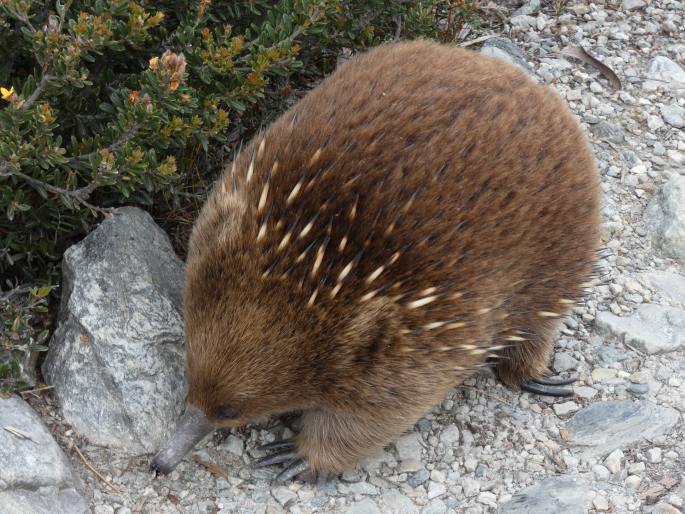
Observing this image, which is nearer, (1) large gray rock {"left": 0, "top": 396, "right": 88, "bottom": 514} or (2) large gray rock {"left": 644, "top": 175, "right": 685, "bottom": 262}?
(1) large gray rock {"left": 0, "top": 396, "right": 88, "bottom": 514}

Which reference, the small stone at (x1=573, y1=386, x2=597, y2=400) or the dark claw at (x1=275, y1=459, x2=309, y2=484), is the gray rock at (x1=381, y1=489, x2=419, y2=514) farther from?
the small stone at (x1=573, y1=386, x2=597, y2=400)

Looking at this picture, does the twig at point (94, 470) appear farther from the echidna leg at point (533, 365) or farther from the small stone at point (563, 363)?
the small stone at point (563, 363)

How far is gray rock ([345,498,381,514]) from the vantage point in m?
3.00

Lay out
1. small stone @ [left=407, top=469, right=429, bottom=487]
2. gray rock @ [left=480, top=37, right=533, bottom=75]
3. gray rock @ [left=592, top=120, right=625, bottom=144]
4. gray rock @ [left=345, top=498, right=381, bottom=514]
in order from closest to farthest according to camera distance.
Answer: gray rock @ [left=345, top=498, right=381, bottom=514] → small stone @ [left=407, top=469, right=429, bottom=487] → gray rock @ [left=592, top=120, right=625, bottom=144] → gray rock @ [left=480, top=37, right=533, bottom=75]

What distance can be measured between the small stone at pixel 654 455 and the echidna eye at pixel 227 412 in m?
1.44

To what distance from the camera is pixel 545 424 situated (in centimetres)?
331

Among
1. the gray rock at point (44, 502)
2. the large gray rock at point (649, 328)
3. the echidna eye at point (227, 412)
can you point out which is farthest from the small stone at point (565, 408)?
the gray rock at point (44, 502)

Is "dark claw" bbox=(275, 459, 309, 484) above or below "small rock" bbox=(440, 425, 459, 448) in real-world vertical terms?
above

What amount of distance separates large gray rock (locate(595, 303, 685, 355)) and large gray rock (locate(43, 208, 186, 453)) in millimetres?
1672

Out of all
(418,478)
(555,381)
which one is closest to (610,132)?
(555,381)

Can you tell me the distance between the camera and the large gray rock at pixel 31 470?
2.73m

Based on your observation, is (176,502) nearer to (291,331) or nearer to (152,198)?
(291,331)

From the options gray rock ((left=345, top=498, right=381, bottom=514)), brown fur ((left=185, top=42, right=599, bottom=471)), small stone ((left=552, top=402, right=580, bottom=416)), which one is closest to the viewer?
brown fur ((left=185, top=42, right=599, bottom=471))

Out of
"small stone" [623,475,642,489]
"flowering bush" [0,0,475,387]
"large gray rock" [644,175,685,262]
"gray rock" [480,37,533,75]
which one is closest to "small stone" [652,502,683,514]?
"small stone" [623,475,642,489]
